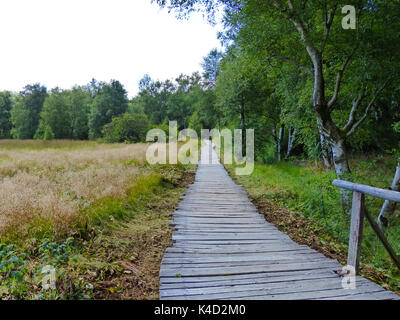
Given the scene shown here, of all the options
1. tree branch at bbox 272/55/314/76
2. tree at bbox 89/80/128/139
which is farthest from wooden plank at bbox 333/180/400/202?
tree at bbox 89/80/128/139

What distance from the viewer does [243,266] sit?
3.01 m

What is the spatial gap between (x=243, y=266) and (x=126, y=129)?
30.1 metres

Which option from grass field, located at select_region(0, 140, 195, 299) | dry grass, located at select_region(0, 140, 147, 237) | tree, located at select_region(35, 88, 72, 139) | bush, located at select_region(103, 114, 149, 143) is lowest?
grass field, located at select_region(0, 140, 195, 299)

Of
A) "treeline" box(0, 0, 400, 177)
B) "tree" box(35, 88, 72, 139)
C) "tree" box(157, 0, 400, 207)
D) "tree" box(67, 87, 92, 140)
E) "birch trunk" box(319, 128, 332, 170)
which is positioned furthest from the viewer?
"tree" box(67, 87, 92, 140)

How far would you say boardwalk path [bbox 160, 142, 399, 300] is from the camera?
2.43 m

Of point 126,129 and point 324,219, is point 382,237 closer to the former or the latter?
point 324,219

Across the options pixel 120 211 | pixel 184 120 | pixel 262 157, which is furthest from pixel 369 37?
pixel 184 120

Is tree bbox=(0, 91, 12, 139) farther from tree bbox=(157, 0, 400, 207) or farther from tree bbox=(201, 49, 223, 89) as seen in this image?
tree bbox=(157, 0, 400, 207)

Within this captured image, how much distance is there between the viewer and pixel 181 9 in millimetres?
6020

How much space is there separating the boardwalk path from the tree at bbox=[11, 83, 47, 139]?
53754mm

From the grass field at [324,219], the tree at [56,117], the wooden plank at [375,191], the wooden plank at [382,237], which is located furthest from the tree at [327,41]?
the tree at [56,117]

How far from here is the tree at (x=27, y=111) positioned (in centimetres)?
4528

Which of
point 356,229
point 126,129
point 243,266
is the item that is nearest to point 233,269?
point 243,266
